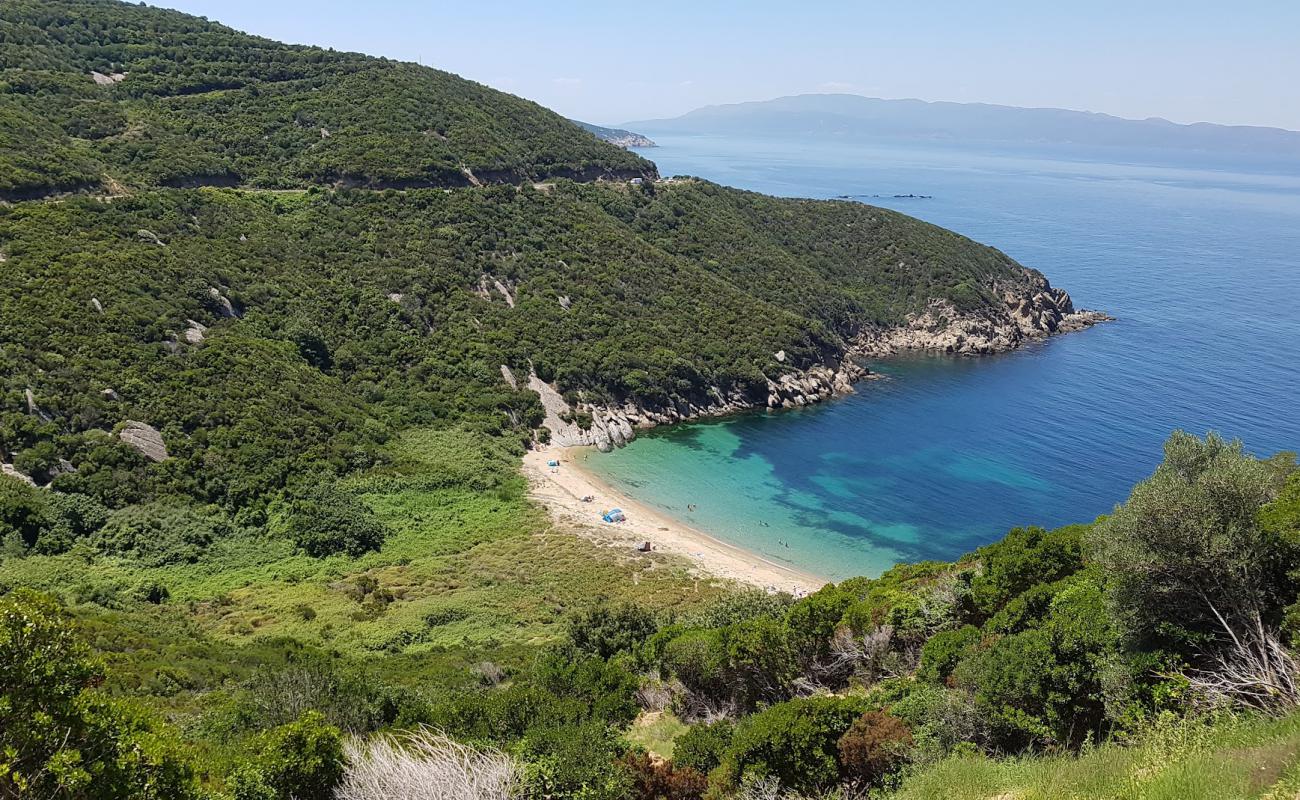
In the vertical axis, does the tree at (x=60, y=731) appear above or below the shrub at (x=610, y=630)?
above

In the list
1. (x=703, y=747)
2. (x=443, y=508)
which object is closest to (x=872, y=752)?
(x=703, y=747)

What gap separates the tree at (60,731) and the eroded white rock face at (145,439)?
32137 mm

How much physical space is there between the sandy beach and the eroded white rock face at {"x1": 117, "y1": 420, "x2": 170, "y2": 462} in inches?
780

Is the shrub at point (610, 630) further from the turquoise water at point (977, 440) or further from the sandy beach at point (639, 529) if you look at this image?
the turquoise water at point (977, 440)

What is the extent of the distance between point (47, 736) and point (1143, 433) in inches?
2659

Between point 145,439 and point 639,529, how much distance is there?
2624 cm

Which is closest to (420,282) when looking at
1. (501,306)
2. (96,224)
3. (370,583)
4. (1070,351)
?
(501,306)

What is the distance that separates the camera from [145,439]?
126 ft

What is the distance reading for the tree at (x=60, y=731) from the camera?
29.2 ft

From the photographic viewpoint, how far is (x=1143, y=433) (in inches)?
2308

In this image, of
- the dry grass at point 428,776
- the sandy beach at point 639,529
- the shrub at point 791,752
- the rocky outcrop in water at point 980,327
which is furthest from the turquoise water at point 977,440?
the dry grass at point 428,776

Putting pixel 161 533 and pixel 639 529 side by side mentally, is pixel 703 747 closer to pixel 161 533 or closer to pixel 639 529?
pixel 639 529

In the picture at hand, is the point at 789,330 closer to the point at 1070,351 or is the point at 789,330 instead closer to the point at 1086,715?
the point at 1070,351

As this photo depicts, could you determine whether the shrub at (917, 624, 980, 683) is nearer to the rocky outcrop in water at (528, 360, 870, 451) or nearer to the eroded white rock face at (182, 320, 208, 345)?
the rocky outcrop in water at (528, 360, 870, 451)
